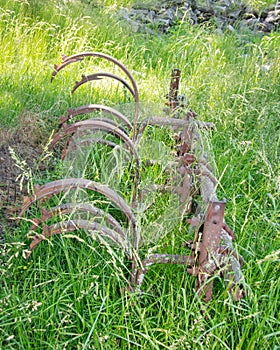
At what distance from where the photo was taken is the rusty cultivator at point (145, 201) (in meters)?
1.87

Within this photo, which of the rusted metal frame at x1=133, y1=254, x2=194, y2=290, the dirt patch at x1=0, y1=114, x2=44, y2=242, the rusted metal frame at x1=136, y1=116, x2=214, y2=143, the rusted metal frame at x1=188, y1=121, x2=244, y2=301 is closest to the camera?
the rusted metal frame at x1=188, y1=121, x2=244, y2=301

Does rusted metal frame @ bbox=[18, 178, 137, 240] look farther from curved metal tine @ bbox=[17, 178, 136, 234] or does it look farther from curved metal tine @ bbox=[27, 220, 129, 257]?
curved metal tine @ bbox=[27, 220, 129, 257]

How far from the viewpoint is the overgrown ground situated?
1.79 metres

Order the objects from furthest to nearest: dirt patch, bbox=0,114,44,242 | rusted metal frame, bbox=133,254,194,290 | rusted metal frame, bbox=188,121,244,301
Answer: dirt patch, bbox=0,114,44,242 < rusted metal frame, bbox=133,254,194,290 < rusted metal frame, bbox=188,121,244,301

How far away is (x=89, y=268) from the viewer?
2006 mm

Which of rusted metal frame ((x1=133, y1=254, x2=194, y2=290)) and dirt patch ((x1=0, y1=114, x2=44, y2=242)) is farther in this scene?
dirt patch ((x1=0, y1=114, x2=44, y2=242))

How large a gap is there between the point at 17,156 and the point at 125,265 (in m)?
1.25

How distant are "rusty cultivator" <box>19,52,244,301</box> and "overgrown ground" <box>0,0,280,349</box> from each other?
0.08 meters

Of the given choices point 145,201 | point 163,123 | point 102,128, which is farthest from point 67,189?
point 163,123

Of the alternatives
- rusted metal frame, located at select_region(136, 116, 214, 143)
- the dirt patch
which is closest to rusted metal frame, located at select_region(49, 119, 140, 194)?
the dirt patch

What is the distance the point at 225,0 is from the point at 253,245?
6.15 m

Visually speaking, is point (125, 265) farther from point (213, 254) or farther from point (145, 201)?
point (213, 254)

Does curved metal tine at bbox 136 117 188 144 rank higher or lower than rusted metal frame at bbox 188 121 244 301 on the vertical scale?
higher

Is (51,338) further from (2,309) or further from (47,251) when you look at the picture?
(47,251)
